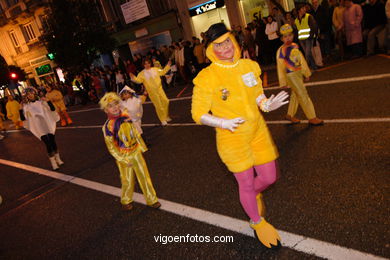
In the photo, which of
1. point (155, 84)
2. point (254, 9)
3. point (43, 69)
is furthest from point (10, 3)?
point (155, 84)

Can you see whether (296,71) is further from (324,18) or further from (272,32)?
(272,32)

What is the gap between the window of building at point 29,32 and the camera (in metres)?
36.4

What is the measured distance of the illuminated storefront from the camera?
20.4 metres

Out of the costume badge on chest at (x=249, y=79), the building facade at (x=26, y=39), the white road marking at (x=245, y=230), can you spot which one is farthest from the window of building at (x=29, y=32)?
the costume badge on chest at (x=249, y=79)

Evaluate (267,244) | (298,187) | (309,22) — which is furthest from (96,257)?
(309,22)

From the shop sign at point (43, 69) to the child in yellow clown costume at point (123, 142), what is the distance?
119ft

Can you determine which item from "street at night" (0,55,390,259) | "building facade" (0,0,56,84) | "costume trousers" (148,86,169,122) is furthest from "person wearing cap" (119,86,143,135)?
"building facade" (0,0,56,84)

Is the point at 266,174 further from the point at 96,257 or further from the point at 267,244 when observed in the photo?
the point at 96,257

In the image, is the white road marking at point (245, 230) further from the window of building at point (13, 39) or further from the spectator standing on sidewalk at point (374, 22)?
the window of building at point (13, 39)

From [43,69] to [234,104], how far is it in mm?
39107

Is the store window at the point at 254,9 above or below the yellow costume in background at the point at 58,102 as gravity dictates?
above

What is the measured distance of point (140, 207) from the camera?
15.6 feet

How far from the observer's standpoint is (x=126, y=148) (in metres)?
4.39

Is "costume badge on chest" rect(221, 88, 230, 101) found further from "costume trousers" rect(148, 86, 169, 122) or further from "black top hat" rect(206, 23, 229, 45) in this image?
"costume trousers" rect(148, 86, 169, 122)
